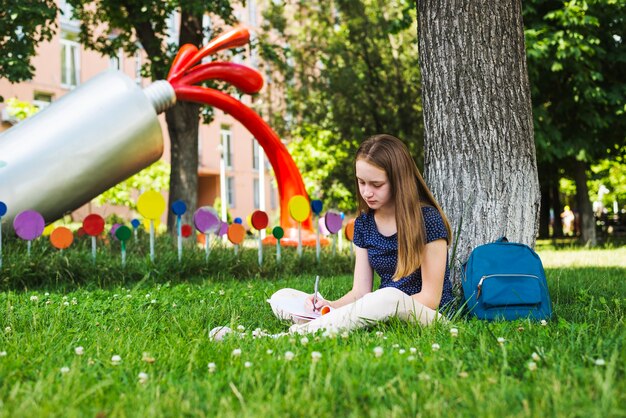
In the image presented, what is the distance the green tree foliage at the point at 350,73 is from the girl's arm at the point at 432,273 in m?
13.8

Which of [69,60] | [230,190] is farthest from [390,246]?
[230,190]

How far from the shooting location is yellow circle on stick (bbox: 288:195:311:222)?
7.46 m

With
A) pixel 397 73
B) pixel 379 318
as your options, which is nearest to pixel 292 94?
pixel 397 73

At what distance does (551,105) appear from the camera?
1443cm

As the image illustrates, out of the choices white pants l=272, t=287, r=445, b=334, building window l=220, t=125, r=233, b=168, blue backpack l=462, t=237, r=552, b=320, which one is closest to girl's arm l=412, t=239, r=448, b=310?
white pants l=272, t=287, r=445, b=334

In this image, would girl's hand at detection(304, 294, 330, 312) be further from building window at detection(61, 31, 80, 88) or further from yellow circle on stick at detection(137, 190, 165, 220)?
building window at detection(61, 31, 80, 88)

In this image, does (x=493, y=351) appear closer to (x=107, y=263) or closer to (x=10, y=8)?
(x=107, y=263)

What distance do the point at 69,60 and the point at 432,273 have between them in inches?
985

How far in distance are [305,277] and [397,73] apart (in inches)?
463

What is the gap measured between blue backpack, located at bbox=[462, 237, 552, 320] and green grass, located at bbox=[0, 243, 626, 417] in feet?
0.83

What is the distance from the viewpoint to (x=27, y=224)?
6117 mm

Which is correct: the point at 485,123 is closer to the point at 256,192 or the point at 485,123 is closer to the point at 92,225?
the point at 92,225

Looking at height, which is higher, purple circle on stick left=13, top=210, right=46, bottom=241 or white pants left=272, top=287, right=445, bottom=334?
purple circle on stick left=13, top=210, right=46, bottom=241

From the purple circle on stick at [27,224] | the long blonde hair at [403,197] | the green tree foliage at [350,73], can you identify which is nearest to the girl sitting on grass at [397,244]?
the long blonde hair at [403,197]
